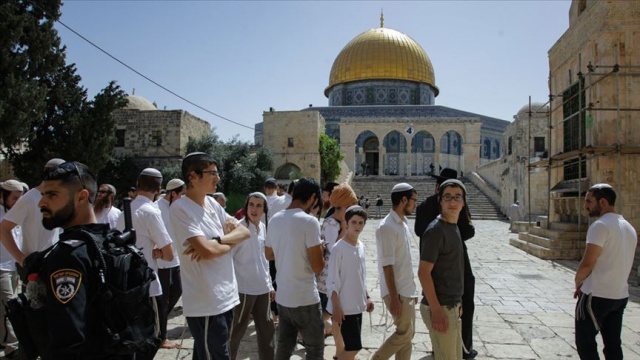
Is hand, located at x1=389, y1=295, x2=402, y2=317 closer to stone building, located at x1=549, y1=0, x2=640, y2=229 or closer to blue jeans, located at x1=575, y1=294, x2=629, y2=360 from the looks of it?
blue jeans, located at x1=575, y1=294, x2=629, y2=360

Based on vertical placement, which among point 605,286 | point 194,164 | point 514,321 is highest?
point 194,164

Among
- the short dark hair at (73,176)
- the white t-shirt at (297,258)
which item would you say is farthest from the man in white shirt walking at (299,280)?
the short dark hair at (73,176)

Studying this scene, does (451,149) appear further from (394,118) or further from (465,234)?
(465,234)

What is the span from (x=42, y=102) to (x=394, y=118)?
22.0 m

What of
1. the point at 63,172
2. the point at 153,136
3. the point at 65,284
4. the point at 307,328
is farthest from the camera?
the point at 153,136

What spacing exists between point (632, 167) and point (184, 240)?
9.09 m

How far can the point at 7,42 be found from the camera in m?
13.6

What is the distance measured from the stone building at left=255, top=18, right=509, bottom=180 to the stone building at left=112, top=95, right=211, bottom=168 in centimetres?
474

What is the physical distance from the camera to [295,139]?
25.6 meters

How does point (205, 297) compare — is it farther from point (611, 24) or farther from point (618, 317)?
point (611, 24)

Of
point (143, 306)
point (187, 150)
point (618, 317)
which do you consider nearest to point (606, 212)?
point (618, 317)

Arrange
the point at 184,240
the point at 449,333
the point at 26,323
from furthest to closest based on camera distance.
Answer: the point at 449,333, the point at 184,240, the point at 26,323

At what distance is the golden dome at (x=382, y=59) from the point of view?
38875 millimetres

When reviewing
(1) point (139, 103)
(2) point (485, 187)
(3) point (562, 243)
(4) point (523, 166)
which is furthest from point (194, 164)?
(1) point (139, 103)
